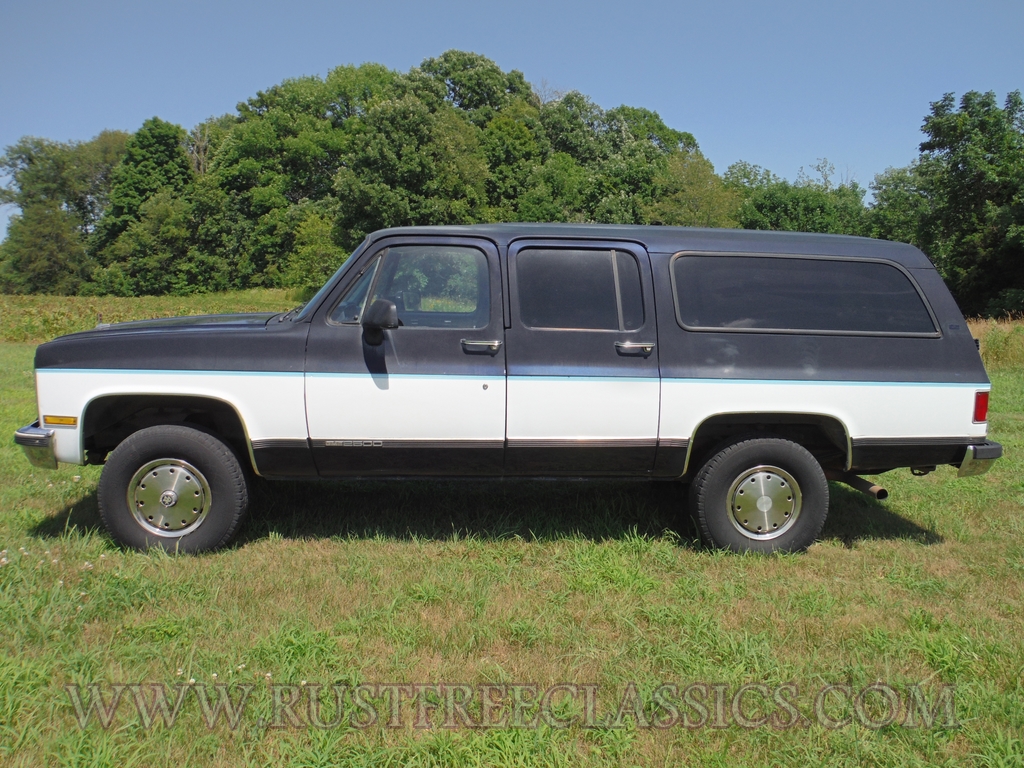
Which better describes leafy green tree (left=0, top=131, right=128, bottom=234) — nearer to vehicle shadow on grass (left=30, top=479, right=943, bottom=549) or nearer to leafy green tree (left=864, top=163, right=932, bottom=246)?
leafy green tree (left=864, top=163, right=932, bottom=246)

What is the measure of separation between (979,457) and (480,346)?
10.3 ft

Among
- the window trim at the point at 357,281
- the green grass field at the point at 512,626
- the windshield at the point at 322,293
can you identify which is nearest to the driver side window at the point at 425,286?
the window trim at the point at 357,281

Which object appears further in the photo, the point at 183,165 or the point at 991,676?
the point at 183,165

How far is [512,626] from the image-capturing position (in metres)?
3.85

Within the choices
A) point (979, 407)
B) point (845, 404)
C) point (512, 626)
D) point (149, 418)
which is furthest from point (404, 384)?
point (979, 407)

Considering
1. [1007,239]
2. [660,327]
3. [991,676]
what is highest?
[1007,239]

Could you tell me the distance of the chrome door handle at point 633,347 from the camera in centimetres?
461

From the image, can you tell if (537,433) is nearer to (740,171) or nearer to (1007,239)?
(1007,239)

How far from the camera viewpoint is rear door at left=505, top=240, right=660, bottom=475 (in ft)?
15.0

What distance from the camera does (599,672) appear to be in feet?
11.5

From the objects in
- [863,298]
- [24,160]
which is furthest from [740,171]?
[863,298]

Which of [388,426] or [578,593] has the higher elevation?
[388,426]

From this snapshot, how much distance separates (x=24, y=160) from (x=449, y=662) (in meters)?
69.4

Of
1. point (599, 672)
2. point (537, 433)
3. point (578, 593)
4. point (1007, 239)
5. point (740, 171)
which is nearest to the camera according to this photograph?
point (599, 672)
